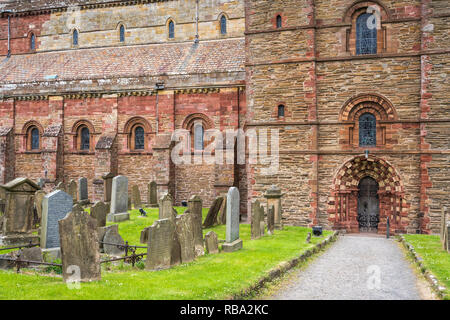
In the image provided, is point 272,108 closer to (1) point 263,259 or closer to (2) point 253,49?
(2) point 253,49

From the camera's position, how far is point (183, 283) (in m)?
8.48

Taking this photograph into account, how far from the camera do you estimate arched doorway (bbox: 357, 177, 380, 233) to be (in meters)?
18.7

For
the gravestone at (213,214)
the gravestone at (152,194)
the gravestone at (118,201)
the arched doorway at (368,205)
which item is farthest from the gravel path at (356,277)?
the gravestone at (152,194)

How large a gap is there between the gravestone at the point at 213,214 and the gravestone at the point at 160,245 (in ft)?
23.6

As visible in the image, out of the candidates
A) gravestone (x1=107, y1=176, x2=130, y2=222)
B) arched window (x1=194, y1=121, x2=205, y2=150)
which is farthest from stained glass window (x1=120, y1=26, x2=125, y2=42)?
gravestone (x1=107, y1=176, x2=130, y2=222)

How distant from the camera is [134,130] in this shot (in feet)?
86.1

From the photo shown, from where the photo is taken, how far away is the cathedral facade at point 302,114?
17.6m

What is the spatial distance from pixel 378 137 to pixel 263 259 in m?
9.42

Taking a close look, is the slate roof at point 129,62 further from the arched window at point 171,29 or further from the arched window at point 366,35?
the arched window at point 366,35

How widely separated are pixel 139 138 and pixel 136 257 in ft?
52.0

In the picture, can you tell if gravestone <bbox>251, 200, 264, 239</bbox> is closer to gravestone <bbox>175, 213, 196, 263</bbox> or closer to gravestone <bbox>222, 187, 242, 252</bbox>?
gravestone <bbox>222, 187, 242, 252</bbox>

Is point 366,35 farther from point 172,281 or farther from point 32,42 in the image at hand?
point 32,42

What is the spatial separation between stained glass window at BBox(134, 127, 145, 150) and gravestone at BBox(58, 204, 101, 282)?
58.4 feet

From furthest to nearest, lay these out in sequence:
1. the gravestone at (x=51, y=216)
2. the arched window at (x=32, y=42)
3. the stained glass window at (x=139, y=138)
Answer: the arched window at (x=32, y=42)
the stained glass window at (x=139, y=138)
the gravestone at (x=51, y=216)
